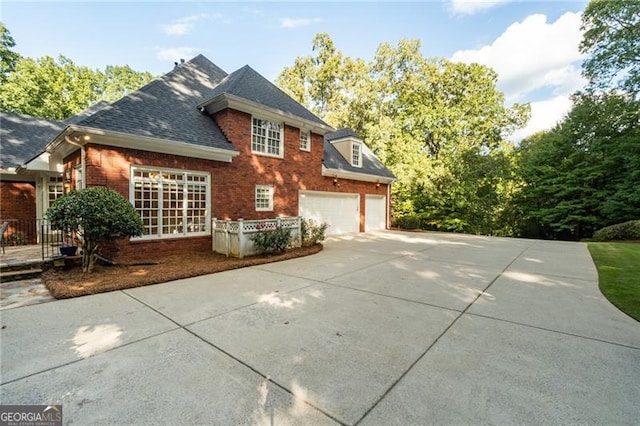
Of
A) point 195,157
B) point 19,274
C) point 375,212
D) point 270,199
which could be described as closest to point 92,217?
point 19,274

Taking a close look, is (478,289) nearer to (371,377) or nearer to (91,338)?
(371,377)

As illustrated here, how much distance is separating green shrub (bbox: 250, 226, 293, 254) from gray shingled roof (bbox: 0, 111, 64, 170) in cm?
981

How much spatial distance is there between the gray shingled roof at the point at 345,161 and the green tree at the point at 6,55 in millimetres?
25616

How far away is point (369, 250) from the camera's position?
10.3 meters

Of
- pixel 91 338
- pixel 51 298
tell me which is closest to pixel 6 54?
pixel 51 298

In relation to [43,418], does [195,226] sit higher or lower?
higher

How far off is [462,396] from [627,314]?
407 centimetres

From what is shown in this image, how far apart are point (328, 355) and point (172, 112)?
32.2 feet

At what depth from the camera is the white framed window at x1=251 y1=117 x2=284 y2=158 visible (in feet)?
36.2

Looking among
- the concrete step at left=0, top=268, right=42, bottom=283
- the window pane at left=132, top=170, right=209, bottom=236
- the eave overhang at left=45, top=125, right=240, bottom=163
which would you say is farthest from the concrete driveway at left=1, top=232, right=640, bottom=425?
the eave overhang at left=45, top=125, right=240, bottom=163

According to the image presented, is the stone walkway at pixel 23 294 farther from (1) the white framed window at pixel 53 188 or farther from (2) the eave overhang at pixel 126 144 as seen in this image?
(1) the white framed window at pixel 53 188

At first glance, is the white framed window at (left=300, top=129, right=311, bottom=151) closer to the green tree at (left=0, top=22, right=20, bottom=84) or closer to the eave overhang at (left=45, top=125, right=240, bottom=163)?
the eave overhang at (left=45, top=125, right=240, bottom=163)

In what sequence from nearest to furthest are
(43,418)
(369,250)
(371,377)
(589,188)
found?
(43,418)
(371,377)
(369,250)
(589,188)

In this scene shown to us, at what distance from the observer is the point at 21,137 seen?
1229cm
